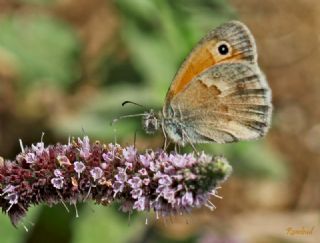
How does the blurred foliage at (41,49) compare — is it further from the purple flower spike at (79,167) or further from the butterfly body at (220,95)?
the purple flower spike at (79,167)

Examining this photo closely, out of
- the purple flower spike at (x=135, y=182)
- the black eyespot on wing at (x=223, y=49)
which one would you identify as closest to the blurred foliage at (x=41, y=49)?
the black eyespot on wing at (x=223, y=49)

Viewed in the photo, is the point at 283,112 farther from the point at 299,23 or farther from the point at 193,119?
the point at 193,119

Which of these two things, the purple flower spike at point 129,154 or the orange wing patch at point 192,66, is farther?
the orange wing patch at point 192,66

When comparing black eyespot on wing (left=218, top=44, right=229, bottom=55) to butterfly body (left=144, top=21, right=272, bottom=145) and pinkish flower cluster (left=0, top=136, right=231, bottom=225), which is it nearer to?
butterfly body (left=144, top=21, right=272, bottom=145)

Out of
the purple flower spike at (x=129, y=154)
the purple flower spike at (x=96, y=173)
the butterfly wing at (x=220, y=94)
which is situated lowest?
the purple flower spike at (x=96, y=173)

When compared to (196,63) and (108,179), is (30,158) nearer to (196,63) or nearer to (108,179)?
(108,179)

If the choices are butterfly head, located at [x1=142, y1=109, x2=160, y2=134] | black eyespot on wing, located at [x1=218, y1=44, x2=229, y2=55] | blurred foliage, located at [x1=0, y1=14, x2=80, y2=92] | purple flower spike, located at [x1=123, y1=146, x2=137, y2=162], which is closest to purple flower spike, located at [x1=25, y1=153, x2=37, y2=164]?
purple flower spike, located at [x1=123, y1=146, x2=137, y2=162]
